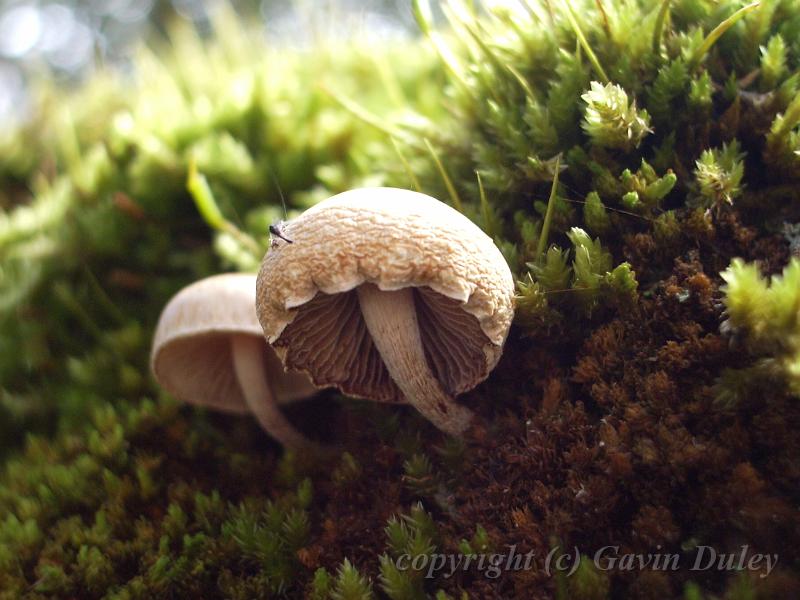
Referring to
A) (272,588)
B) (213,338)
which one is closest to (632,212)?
(272,588)

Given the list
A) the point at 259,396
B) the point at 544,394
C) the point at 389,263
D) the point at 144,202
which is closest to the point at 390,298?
the point at 389,263

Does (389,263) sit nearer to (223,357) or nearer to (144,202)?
(223,357)

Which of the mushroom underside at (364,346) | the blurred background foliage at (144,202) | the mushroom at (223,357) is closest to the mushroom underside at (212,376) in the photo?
the mushroom at (223,357)

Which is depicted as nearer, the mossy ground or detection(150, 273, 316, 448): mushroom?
the mossy ground

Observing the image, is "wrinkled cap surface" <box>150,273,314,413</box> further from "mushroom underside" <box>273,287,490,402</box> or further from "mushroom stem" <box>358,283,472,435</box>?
"mushroom stem" <box>358,283,472,435</box>

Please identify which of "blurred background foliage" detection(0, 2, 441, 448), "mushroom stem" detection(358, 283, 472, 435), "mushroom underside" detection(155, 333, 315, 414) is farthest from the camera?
"blurred background foliage" detection(0, 2, 441, 448)

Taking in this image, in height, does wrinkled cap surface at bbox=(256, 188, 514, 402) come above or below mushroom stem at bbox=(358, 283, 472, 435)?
above

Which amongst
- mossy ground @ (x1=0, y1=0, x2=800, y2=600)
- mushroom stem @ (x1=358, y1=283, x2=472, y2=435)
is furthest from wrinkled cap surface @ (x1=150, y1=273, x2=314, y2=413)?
mushroom stem @ (x1=358, y1=283, x2=472, y2=435)

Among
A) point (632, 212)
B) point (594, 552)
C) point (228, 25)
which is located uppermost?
point (228, 25)

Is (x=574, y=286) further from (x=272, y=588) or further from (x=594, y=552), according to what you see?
(x=272, y=588)
